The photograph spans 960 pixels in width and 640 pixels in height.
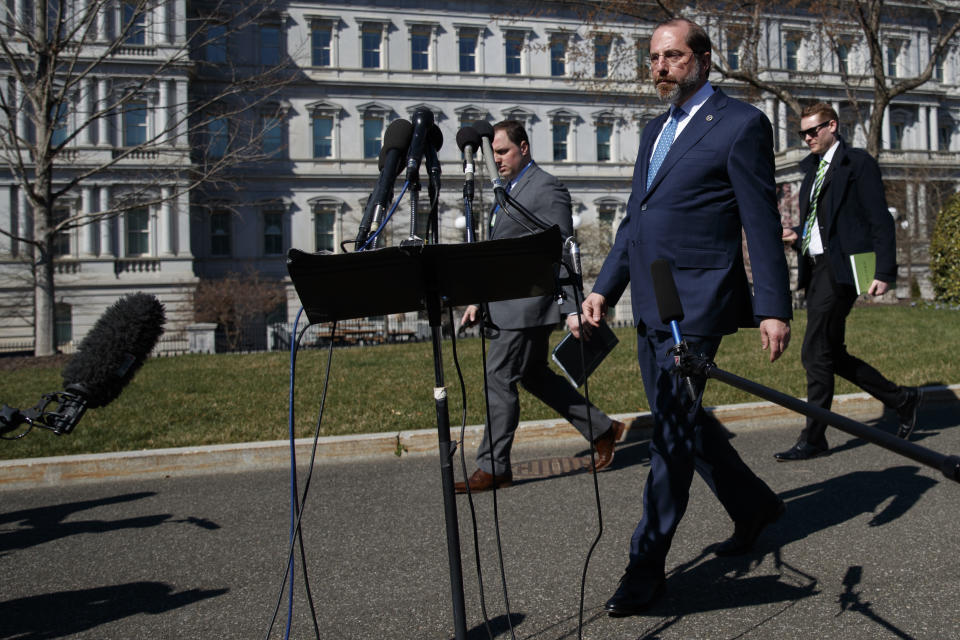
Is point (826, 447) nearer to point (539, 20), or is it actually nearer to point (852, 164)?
point (852, 164)

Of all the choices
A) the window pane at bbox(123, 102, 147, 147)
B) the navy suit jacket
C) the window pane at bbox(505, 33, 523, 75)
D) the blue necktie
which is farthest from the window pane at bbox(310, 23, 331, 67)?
the navy suit jacket

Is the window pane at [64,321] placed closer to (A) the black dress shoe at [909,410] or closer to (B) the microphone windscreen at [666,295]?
(A) the black dress shoe at [909,410]

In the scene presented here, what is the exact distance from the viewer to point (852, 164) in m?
5.82

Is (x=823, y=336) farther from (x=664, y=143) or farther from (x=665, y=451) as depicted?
(x=665, y=451)

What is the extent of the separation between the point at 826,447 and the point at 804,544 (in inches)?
78.6

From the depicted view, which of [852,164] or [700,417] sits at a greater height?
[852,164]

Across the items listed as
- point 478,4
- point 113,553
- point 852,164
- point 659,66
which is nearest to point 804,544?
point 659,66

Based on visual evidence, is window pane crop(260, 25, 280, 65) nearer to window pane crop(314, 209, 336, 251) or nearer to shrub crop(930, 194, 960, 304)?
window pane crop(314, 209, 336, 251)

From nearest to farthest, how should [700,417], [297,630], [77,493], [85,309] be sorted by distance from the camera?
[297,630], [700,417], [77,493], [85,309]

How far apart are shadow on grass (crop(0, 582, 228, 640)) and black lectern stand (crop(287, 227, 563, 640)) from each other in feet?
5.83

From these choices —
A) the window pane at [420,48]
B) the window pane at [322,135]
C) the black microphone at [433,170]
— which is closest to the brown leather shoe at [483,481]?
the black microphone at [433,170]

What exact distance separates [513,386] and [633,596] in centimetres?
241

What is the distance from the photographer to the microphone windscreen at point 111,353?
3055 millimetres

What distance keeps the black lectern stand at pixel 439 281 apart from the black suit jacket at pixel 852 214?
151 inches
